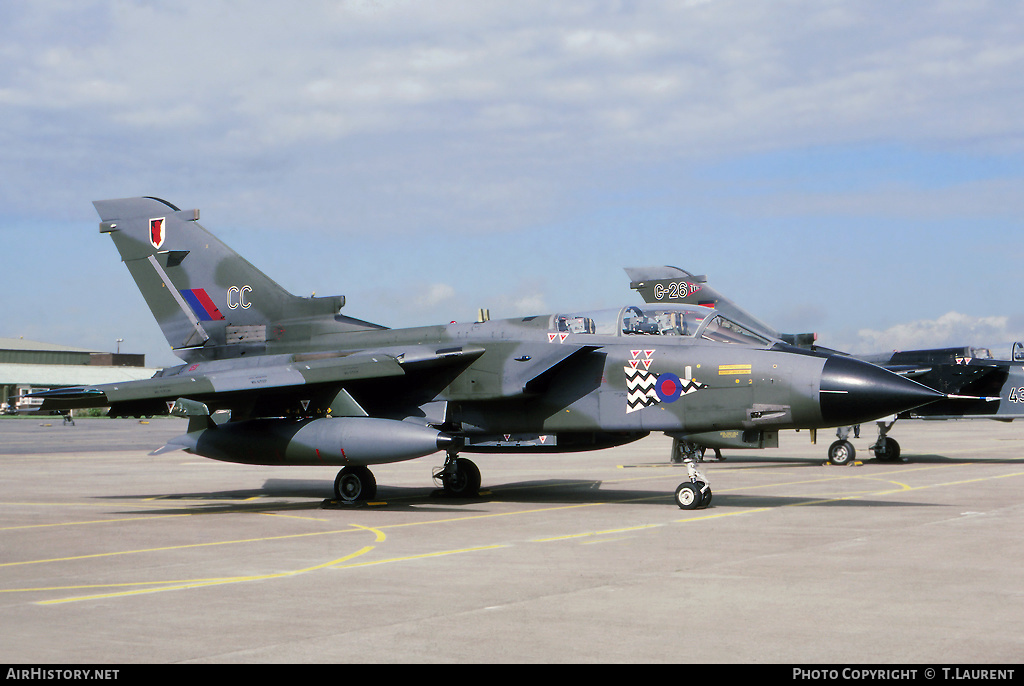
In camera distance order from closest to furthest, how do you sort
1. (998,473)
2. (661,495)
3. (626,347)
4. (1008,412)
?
(626,347) → (661,495) → (998,473) → (1008,412)

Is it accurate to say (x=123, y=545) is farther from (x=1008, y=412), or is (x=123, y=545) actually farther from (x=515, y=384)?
(x=1008, y=412)

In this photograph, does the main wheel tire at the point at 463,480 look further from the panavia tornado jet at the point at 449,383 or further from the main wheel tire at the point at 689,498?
the main wheel tire at the point at 689,498

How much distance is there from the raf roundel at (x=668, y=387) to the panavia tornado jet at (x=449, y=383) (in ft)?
0.05

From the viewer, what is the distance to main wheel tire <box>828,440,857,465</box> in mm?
24859

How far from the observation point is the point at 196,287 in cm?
1752

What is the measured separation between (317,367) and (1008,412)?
60.9ft

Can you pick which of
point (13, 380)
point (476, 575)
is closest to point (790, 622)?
point (476, 575)

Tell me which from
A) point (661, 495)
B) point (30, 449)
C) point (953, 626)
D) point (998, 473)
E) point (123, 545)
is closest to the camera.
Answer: point (953, 626)

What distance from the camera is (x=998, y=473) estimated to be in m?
21.0

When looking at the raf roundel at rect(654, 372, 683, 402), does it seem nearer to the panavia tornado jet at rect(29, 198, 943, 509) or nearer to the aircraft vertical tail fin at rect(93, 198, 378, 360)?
the panavia tornado jet at rect(29, 198, 943, 509)

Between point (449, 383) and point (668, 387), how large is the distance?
3.64 meters

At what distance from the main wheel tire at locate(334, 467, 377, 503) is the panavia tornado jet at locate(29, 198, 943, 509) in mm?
26

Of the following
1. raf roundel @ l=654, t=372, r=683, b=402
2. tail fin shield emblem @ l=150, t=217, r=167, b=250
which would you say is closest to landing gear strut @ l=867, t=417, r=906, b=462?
raf roundel @ l=654, t=372, r=683, b=402

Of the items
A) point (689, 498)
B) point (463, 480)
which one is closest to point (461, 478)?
point (463, 480)
